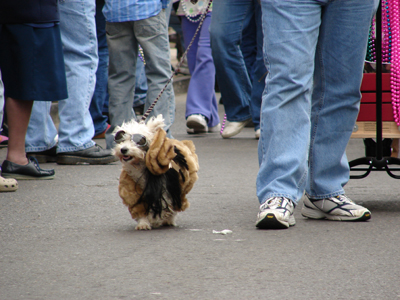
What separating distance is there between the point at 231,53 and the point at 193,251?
379cm

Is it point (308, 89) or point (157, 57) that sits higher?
point (308, 89)

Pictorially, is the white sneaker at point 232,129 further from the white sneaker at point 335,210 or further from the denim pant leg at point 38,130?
the white sneaker at point 335,210

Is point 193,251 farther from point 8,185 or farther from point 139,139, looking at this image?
point 8,185

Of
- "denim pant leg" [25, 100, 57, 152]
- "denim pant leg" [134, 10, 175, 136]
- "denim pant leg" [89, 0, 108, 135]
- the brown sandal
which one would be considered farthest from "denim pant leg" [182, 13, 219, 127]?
the brown sandal

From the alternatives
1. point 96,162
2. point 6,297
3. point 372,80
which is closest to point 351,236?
point 372,80

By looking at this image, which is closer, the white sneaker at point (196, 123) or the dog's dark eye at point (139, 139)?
the dog's dark eye at point (139, 139)

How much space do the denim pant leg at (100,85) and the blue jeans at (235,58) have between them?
1185 mm

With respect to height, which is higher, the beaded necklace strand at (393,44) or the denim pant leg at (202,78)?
the beaded necklace strand at (393,44)

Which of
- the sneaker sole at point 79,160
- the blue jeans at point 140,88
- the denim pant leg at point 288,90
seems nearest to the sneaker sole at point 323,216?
the denim pant leg at point 288,90

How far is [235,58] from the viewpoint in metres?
6.11

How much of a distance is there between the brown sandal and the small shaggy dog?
1.19 metres

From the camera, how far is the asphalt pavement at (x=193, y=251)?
2053 millimetres

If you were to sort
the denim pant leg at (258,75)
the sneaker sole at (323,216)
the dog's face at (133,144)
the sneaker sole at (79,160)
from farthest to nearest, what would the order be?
1. the denim pant leg at (258,75)
2. the sneaker sole at (79,160)
3. the sneaker sole at (323,216)
4. the dog's face at (133,144)

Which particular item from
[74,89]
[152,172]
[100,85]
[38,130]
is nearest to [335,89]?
[152,172]
